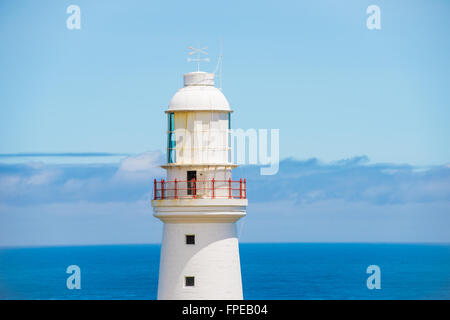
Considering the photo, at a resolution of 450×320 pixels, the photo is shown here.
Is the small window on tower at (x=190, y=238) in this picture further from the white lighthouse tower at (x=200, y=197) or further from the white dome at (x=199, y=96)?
the white dome at (x=199, y=96)

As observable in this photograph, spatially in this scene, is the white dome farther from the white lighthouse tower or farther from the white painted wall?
the white painted wall

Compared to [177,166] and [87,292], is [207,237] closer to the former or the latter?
[177,166]

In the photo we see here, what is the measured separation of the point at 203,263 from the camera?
38.0m

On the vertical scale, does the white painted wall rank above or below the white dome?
below

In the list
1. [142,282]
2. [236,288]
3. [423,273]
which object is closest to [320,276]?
[423,273]

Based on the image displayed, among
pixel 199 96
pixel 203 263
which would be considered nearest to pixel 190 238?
pixel 203 263

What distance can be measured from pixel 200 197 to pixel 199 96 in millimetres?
3452

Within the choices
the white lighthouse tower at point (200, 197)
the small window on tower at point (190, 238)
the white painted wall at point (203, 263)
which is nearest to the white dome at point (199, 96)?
the white lighthouse tower at point (200, 197)

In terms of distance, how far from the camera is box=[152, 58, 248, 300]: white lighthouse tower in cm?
3766

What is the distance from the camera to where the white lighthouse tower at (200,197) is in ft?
124

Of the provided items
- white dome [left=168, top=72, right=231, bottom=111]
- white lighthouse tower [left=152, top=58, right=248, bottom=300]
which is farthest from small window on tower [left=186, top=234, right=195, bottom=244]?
white dome [left=168, top=72, right=231, bottom=111]

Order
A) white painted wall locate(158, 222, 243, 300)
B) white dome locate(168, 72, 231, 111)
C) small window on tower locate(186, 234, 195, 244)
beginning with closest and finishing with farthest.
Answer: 1. white dome locate(168, 72, 231, 111)
2. white painted wall locate(158, 222, 243, 300)
3. small window on tower locate(186, 234, 195, 244)
